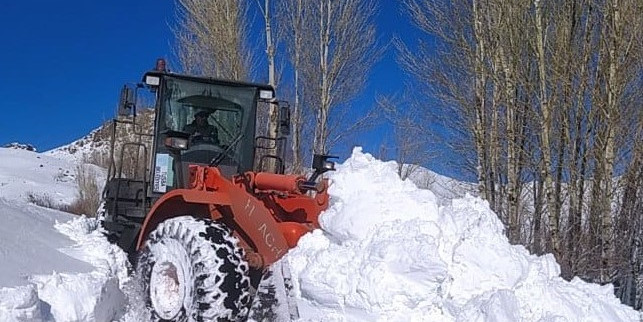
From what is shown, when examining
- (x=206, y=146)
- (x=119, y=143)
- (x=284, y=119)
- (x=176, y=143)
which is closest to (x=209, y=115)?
(x=206, y=146)

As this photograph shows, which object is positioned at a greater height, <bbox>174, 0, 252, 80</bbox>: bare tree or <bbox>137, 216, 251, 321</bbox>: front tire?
Result: <bbox>174, 0, 252, 80</bbox>: bare tree

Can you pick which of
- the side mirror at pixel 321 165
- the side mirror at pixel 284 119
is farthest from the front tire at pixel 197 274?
the side mirror at pixel 284 119

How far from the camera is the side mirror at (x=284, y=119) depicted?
669 cm

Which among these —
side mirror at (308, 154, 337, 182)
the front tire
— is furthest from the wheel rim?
side mirror at (308, 154, 337, 182)

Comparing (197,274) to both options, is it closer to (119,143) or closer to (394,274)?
(394,274)

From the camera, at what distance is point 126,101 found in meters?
6.55

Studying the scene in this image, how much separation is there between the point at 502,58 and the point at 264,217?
734cm

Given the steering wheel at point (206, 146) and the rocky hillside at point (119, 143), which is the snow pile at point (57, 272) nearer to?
the rocky hillside at point (119, 143)

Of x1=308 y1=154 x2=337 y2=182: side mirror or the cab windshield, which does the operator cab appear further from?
x1=308 y1=154 x2=337 y2=182: side mirror

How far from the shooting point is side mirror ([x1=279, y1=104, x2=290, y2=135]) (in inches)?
263

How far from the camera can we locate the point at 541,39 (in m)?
10.1

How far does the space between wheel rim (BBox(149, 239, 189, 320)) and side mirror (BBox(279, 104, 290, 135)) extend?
7.14ft

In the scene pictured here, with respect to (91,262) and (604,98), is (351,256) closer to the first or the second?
(91,262)

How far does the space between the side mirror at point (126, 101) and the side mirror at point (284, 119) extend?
144cm
